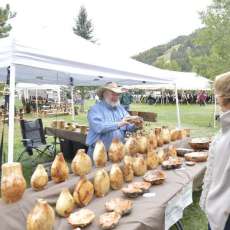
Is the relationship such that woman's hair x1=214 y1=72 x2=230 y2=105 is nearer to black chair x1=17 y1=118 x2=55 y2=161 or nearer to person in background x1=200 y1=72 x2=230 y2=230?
person in background x1=200 y1=72 x2=230 y2=230

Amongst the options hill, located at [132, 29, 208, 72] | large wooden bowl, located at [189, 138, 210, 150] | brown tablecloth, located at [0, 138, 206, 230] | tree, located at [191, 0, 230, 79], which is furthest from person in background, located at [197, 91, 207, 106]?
brown tablecloth, located at [0, 138, 206, 230]

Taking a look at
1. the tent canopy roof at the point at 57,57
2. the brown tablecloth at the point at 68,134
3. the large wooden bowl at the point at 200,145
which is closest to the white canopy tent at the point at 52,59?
the tent canopy roof at the point at 57,57

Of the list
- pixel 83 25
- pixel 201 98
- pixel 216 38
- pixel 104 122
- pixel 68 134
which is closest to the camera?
pixel 104 122

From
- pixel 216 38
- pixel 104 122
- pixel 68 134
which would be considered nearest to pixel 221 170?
pixel 104 122

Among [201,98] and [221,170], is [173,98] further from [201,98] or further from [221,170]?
[221,170]

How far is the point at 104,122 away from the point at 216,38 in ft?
38.0

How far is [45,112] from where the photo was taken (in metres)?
18.6

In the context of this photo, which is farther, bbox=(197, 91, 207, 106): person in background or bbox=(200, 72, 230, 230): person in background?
bbox=(197, 91, 207, 106): person in background

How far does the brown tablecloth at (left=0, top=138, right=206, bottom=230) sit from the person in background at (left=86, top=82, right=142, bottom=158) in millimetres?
754

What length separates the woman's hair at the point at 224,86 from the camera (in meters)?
1.49

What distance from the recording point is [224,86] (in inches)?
58.8

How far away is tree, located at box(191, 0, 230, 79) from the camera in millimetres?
13391

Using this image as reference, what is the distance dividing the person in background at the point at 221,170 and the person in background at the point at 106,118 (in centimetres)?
170

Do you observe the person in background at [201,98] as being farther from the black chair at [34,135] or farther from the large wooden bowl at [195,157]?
the large wooden bowl at [195,157]
